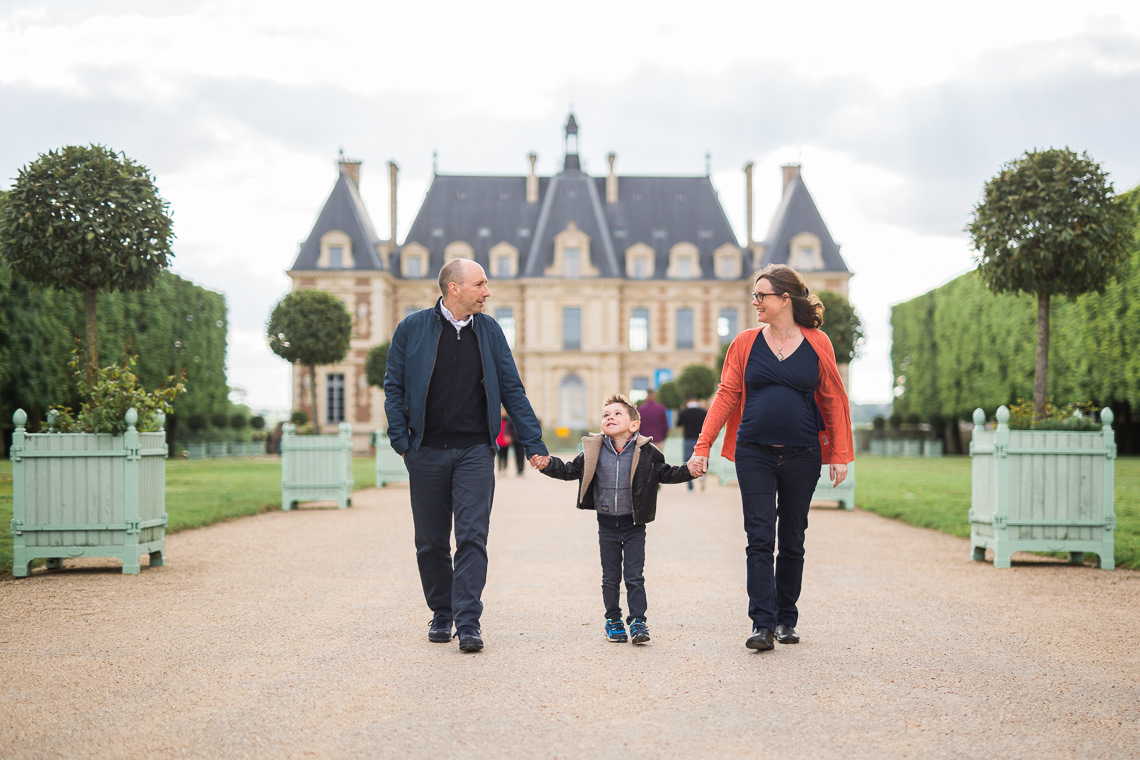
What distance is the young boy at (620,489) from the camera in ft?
14.8

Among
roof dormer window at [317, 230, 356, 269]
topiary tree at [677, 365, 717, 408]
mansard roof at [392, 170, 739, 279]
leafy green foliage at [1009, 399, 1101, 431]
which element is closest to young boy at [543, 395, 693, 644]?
leafy green foliage at [1009, 399, 1101, 431]

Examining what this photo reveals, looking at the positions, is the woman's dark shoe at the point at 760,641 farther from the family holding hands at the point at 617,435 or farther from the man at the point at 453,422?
the man at the point at 453,422

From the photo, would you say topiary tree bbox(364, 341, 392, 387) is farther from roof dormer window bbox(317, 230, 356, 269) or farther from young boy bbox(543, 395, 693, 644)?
young boy bbox(543, 395, 693, 644)

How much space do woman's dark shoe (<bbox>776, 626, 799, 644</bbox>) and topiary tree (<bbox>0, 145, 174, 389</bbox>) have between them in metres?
5.79

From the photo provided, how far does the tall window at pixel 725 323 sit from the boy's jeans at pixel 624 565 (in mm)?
37708

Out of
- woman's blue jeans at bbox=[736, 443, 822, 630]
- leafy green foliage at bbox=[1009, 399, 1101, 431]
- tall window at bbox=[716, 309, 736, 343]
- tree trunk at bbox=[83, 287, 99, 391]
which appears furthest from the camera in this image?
tall window at bbox=[716, 309, 736, 343]

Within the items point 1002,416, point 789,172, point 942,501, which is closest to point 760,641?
point 1002,416

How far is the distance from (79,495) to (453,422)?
331 cm

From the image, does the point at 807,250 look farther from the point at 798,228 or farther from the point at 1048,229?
the point at 1048,229

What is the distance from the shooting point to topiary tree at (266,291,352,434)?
15742mm

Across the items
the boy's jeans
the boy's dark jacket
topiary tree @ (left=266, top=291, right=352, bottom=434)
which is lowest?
the boy's jeans

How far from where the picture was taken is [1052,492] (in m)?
6.91

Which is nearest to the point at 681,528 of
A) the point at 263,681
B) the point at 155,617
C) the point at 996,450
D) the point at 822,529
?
the point at 822,529

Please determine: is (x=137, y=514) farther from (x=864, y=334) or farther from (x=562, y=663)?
(x=864, y=334)
